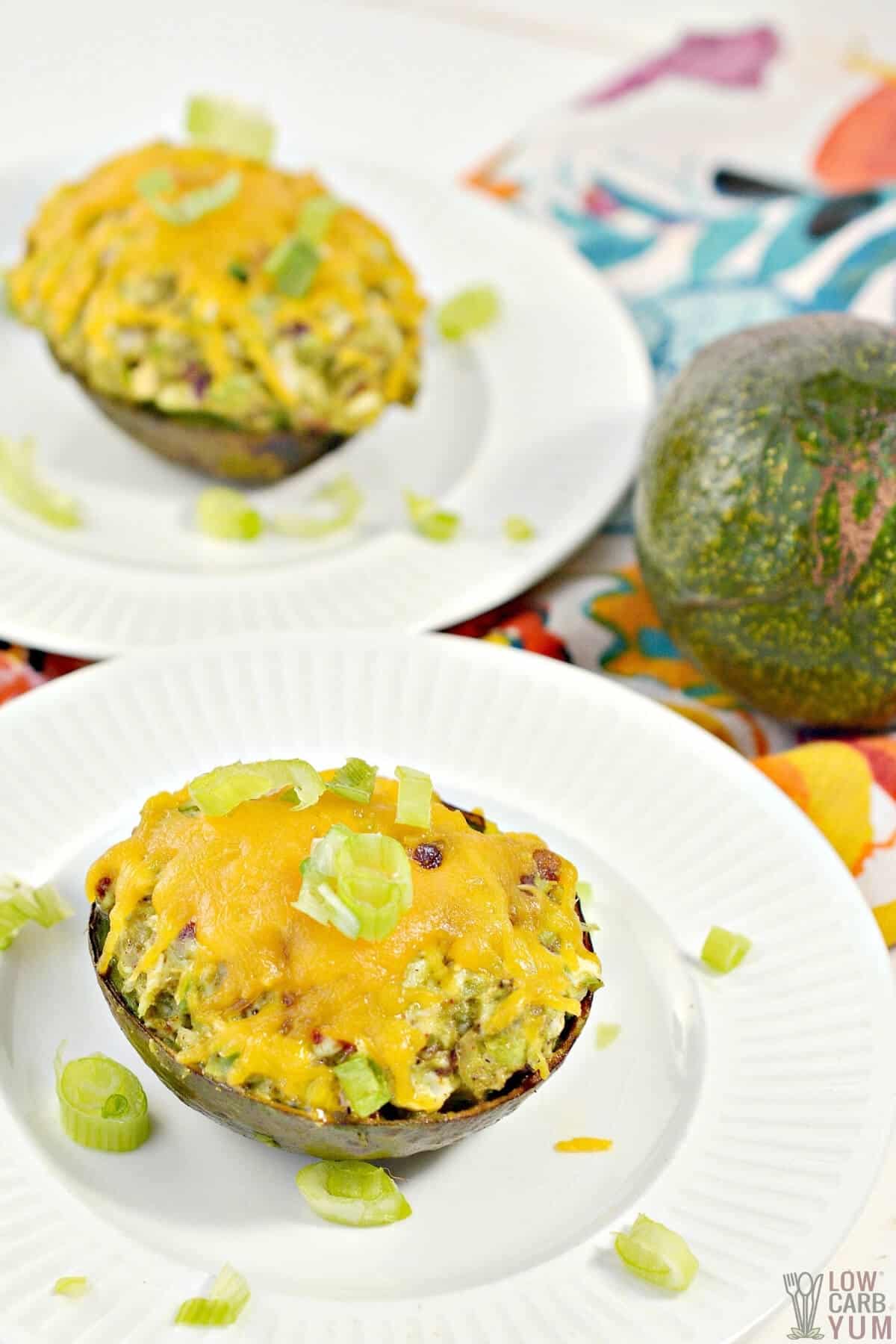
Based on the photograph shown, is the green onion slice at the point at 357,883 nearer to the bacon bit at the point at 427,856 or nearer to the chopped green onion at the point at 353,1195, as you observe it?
the bacon bit at the point at 427,856

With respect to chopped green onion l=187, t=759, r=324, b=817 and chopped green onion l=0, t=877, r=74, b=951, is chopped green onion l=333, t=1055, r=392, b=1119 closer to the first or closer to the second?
chopped green onion l=187, t=759, r=324, b=817

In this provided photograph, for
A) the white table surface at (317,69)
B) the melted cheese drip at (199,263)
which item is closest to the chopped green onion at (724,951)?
the melted cheese drip at (199,263)

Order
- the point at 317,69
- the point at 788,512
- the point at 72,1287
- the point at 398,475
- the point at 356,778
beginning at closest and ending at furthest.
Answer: the point at 72,1287, the point at 356,778, the point at 788,512, the point at 398,475, the point at 317,69

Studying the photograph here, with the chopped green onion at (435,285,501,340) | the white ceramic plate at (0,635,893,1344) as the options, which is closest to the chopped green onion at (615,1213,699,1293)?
the white ceramic plate at (0,635,893,1344)

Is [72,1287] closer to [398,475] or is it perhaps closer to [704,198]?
[398,475]

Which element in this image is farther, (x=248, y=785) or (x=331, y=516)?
(x=331, y=516)

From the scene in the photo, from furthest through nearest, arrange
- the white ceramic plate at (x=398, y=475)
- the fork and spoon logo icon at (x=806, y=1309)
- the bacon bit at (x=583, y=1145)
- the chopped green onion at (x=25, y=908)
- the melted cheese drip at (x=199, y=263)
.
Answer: the melted cheese drip at (x=199, y=263)
the white ceramic plate at (x=398, y=475)
the chopped green onion at (x=25, y=908)
the bacon bit at (x=583, y=1145)
the fork and spoon logo icon at (x=806, y=1309)

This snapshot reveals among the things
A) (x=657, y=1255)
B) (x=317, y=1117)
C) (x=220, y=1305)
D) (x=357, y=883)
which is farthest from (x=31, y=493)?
(x=657, y=1255)

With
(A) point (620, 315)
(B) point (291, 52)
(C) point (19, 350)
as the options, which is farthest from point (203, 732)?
(B) point (291, 52)
